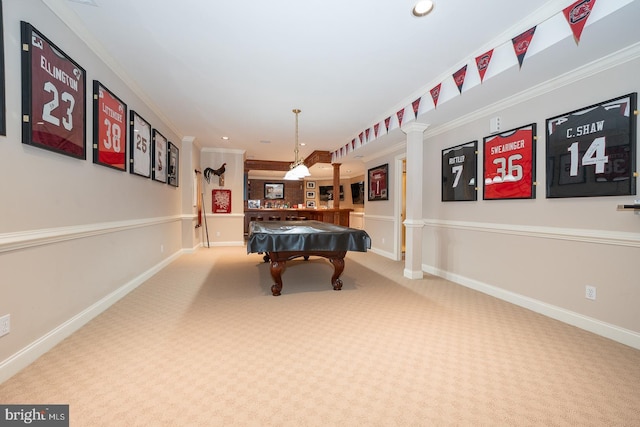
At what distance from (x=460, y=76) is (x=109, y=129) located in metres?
3.64

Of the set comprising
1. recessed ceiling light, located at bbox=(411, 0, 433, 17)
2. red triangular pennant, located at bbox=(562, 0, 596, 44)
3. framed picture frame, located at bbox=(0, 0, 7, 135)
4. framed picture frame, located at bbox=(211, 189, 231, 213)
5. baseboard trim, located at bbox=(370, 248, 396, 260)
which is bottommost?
baseboard trim, located at bbox=(370, 248, 396, 260)

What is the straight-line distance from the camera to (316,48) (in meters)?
2.63

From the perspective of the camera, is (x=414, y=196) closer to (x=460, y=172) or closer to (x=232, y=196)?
(x=460, y=172)

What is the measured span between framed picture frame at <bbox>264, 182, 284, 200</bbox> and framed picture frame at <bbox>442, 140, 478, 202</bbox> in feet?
28.2

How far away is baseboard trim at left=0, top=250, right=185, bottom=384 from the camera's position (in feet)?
5.55

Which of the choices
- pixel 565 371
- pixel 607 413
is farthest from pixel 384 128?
pixel 607 413

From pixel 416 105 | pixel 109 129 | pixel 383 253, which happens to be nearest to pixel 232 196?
pixel 383 253

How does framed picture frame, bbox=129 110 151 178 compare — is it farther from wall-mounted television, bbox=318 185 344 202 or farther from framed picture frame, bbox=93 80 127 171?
wall-mounted television, bbox=318 185 344 202

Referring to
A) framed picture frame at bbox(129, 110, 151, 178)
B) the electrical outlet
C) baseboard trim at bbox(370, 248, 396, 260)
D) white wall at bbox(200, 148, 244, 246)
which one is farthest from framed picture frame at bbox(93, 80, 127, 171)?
baseboard trim at bbox(370, 248, 396, 260)

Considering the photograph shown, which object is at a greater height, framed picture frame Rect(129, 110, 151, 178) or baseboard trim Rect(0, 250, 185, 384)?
framed picture frame Rect(129, 110, 151, 178)

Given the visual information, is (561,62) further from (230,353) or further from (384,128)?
(230,353)

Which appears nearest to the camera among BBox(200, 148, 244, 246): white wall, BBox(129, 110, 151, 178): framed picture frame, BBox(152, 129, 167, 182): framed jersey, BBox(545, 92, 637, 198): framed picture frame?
BBox(545, 92, 637, 198): framed picture frame

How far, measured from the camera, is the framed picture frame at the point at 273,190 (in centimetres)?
1195

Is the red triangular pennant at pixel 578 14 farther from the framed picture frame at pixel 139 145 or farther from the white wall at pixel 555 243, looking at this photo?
the framed picture frame at pixel 139 145
